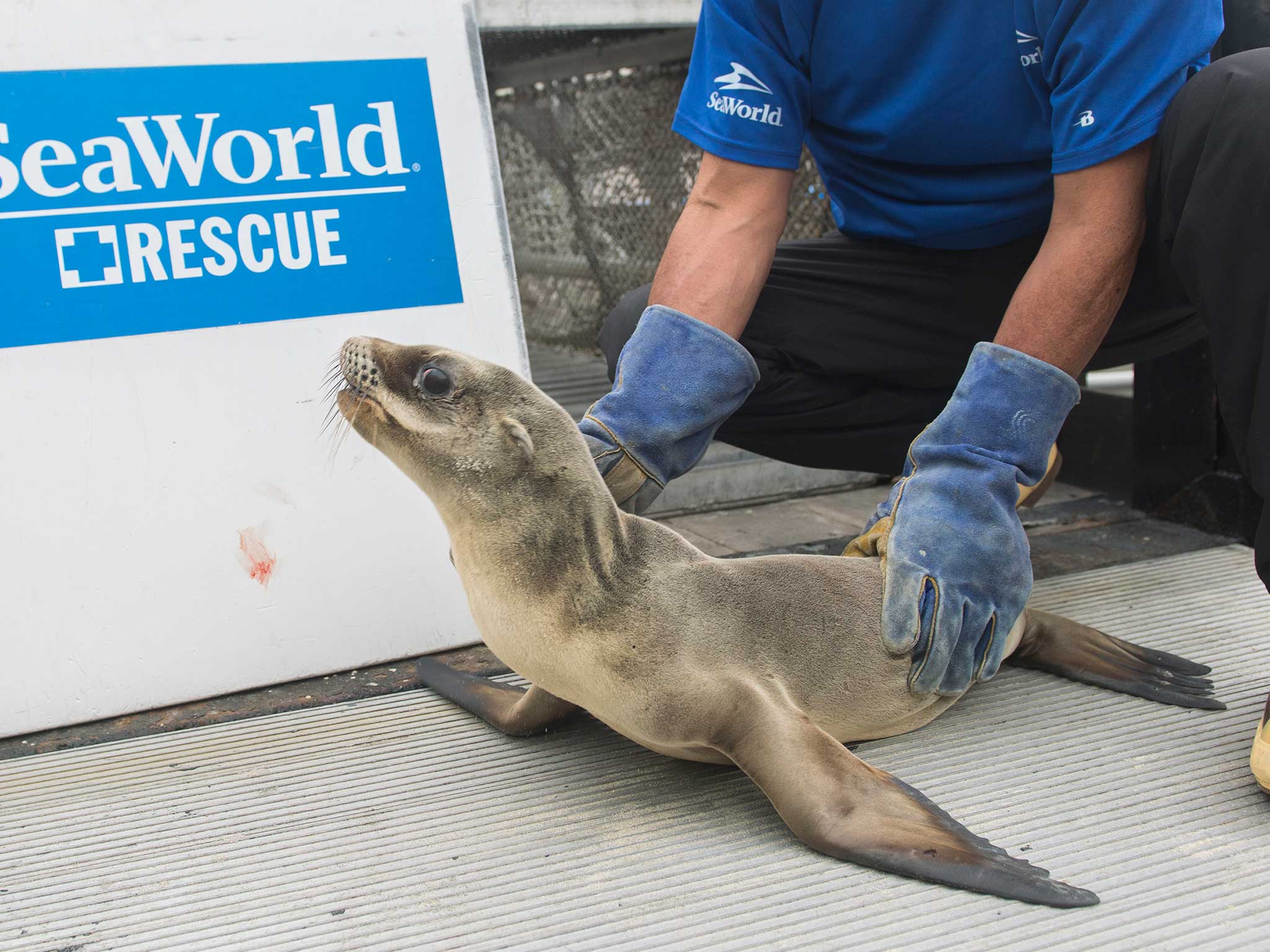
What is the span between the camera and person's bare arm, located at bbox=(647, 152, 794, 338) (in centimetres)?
213

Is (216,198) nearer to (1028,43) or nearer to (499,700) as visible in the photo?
(499,700)

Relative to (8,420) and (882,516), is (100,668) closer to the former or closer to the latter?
(8,420)

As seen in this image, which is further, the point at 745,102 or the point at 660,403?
the point at 745,102

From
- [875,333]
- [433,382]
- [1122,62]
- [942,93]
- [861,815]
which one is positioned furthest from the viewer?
[875,333]

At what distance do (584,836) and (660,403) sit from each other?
726mm

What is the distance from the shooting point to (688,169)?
343 centimetres

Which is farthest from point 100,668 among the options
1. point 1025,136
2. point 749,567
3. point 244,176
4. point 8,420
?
point 1025,136

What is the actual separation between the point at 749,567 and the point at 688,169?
6.44 feet

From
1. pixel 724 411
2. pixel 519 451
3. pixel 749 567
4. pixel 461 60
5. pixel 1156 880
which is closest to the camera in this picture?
pixel 1156 880

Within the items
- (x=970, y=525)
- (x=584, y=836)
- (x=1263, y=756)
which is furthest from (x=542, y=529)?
(x=1263, y=756)

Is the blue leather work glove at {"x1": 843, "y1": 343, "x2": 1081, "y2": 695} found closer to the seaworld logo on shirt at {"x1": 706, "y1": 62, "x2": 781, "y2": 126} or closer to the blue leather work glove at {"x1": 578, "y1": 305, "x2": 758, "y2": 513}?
the blue leather work glove at {"x1": 578, "y1": 305, "x2": 758, "y2": 513}

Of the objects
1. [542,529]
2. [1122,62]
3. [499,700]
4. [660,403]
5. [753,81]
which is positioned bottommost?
[499,700]

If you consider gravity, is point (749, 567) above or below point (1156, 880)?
above

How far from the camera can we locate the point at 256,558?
2160mm
